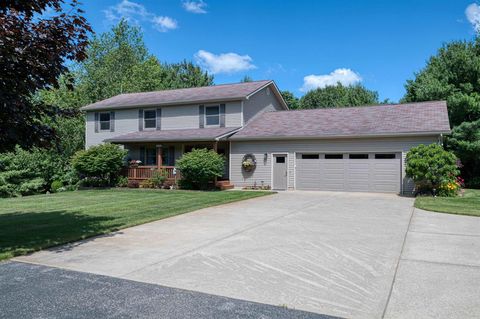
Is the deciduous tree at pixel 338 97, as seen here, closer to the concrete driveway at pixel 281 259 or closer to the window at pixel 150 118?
the window at pixel 150 118

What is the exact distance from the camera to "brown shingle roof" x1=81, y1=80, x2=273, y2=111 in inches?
873

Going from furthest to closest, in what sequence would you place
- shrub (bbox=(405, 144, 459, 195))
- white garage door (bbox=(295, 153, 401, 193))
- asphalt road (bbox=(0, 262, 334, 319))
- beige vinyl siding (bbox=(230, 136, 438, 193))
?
white garage door (bbox=(295, 153, 401, 193))
beige vinyl siding (bbox=(230, 136, 438, 193))
shrub (bbox=(405, 144, 459, 195))
asphalt road (bbox=(0, 262, 334, 319))

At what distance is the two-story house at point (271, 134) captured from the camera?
17984 millimetres

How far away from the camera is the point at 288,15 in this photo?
21531mm

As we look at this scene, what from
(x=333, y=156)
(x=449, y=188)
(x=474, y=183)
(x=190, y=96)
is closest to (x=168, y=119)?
(x=190, y=96)

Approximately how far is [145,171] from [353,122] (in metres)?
12.1

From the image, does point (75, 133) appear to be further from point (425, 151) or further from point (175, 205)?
point (425, 151)

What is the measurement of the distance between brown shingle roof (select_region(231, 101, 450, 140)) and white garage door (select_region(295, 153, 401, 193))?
1.20 metres

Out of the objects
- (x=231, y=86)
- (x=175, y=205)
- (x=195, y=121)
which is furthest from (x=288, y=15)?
(x=175, y=205)

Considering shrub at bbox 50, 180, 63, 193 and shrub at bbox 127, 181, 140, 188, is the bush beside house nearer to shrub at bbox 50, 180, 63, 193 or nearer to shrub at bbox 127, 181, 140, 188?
shrub at bbox 50, 180, 63, 193

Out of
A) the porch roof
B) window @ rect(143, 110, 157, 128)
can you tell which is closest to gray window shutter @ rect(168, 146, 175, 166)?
the porch roof

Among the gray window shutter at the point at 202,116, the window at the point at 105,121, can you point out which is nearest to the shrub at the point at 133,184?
the gray window shutter at the point at 202,116

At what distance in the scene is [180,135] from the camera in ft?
70.9

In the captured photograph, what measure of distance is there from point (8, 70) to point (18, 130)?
3.49 feet
